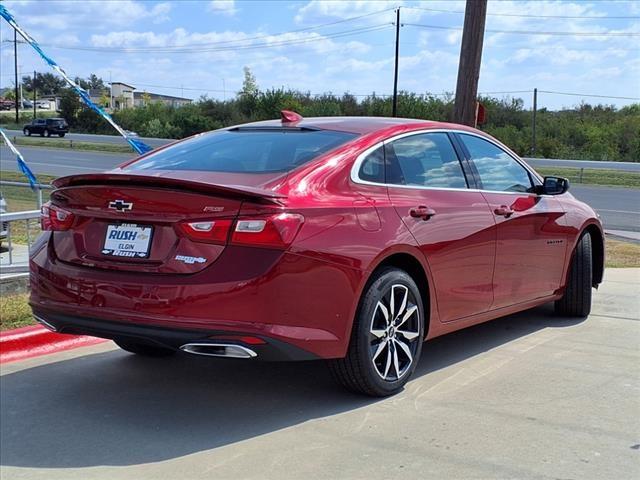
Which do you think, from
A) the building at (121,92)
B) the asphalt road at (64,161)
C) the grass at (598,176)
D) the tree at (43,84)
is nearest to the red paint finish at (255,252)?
the asphalt road at (64,161)

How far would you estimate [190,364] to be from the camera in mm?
5273

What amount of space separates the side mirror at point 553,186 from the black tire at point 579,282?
58cm

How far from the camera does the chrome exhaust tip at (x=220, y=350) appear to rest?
383 centimetres

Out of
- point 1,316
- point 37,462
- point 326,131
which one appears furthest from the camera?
point 1,316

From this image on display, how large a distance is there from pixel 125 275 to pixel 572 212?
3.93 meters

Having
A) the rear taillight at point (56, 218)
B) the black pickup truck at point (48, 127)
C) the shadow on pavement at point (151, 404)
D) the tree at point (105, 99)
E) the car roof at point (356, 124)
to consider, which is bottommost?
the shadow on pavement at point (151, 404)

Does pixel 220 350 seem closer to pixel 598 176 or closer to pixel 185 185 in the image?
pixel 185 185

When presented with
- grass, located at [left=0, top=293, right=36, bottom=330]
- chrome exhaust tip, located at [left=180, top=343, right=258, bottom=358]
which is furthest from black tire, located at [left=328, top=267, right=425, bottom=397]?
grass, located at [left=0, top=293, right=36, bottom=330]

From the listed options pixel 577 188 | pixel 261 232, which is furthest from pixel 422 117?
pixel 261 232

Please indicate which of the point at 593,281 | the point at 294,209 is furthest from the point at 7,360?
the point at 593,281

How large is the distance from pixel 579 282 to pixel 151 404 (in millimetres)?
3818

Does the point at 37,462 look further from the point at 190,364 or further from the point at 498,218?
the point at 498,218

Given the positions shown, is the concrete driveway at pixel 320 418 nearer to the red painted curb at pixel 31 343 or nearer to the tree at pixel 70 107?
the red painted curb at pixel 31 343

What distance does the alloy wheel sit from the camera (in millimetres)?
4418
